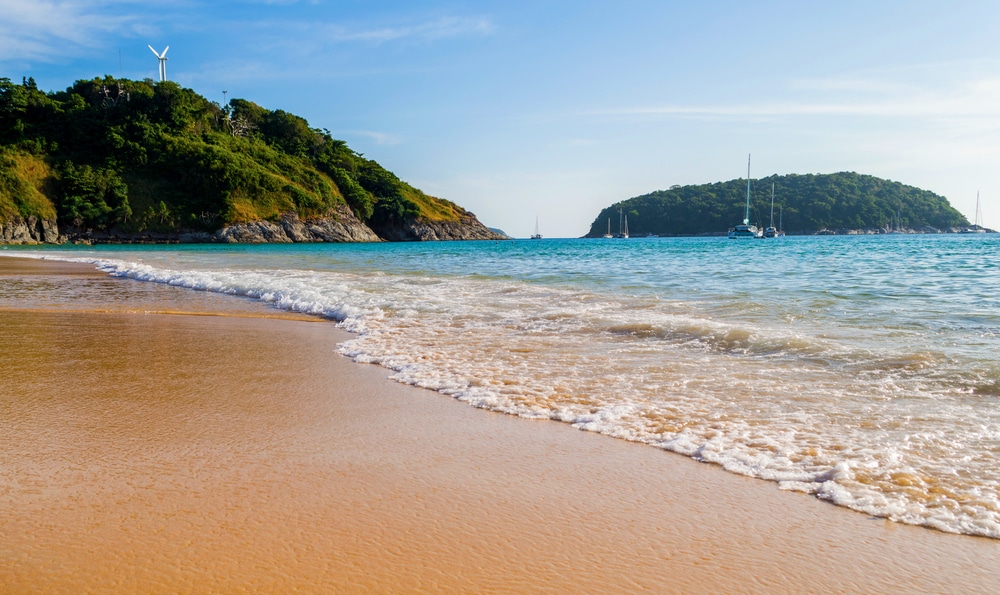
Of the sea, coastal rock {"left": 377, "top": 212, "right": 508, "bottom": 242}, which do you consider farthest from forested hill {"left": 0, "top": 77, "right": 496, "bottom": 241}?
the sea

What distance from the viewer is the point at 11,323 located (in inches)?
308

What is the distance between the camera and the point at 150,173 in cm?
7900

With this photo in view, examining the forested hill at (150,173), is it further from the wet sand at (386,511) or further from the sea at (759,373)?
the wet sand at (386,511)

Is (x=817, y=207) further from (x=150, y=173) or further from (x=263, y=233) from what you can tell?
(x=150, y=173)

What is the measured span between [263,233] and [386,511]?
8270 cm

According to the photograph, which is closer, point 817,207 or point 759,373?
point 759,373

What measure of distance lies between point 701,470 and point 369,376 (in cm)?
308

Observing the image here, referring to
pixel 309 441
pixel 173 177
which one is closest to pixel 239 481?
pixel 309 441

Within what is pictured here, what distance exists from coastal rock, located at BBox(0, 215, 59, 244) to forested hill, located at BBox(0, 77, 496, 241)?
27cm

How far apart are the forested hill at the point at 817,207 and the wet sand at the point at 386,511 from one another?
399ft

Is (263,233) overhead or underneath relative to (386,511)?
overhead

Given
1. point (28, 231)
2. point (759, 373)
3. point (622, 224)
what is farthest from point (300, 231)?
point (622, 224)

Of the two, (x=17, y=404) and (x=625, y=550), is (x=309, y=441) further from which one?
(x=17, y=404)

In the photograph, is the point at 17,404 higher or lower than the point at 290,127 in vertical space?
lower
